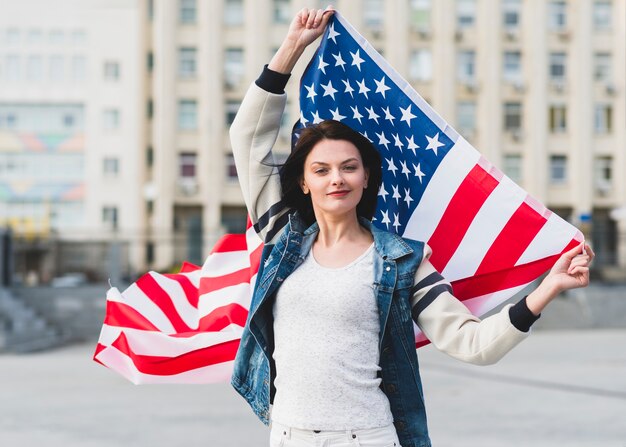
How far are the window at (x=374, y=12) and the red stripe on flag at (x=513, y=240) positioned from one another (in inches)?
1606

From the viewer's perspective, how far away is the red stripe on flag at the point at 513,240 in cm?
329

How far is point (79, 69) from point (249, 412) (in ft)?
167

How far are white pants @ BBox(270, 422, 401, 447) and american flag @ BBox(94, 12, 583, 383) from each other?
0.70 metres

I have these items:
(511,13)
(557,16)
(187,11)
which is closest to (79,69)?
(187,11)

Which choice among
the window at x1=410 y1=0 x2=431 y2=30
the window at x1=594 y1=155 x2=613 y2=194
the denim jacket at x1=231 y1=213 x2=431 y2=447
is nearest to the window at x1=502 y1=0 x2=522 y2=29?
the window at x1=410 y1=0 x2=431 y2=30

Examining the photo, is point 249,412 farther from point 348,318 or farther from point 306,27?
point 348,318

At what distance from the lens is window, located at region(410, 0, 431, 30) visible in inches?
1710

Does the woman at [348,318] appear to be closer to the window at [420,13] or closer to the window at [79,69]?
the window at [420,13]

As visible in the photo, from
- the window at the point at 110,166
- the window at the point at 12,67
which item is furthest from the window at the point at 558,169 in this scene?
the window at the point at 12,67

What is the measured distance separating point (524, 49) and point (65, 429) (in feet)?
127

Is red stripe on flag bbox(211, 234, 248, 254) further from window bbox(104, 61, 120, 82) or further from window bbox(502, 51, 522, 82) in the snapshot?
window bbox(104, 61, 120, 82)

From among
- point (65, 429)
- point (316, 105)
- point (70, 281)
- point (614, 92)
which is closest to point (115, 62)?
point (614, 92)

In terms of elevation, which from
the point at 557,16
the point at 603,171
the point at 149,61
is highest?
the point at 557,16

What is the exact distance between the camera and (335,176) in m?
2.85
